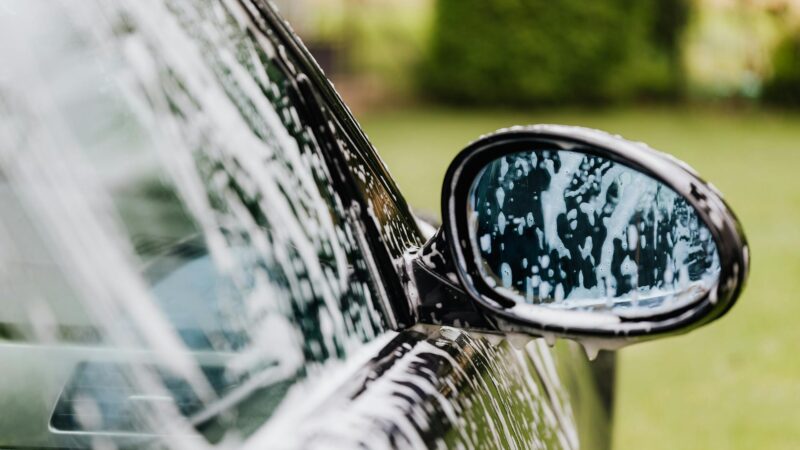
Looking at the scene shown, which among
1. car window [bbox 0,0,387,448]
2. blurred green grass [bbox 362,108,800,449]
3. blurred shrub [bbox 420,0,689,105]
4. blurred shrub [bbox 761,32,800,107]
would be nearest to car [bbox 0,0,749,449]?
car window [bbox 0,0,387,448]

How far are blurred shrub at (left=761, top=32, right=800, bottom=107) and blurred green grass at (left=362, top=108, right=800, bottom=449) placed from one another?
1.29 m

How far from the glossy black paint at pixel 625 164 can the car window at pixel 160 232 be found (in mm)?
134

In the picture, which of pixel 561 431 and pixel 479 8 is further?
pixel 479 8

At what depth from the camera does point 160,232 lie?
1.26 m

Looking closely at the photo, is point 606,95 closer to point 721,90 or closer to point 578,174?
point 721,90

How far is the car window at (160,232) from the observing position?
3.67ft

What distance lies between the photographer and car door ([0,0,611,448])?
1116mm

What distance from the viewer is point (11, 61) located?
1.17 meters

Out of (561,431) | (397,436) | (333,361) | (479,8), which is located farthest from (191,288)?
(479,8)

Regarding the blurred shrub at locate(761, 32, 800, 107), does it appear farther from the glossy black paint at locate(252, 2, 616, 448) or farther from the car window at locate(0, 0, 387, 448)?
the car window at locate(0, 0, 387, 448)

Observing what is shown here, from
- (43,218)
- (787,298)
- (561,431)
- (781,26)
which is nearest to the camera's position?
(43,218)

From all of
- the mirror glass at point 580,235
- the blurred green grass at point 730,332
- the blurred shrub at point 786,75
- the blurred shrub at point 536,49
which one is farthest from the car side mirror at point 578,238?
the blurred shrub at point 786,75

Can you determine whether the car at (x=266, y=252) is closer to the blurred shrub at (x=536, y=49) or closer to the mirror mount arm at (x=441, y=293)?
the mirror mount arm at (x=441, y=293)

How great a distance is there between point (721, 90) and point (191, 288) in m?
14.0
